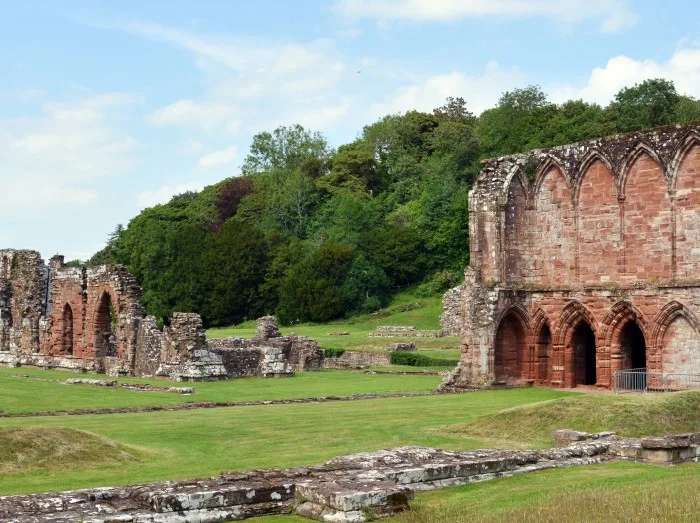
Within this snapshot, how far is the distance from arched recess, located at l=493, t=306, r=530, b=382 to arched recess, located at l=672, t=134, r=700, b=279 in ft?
17.5

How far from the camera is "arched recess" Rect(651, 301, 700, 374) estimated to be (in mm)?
27922

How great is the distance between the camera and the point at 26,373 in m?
36.8

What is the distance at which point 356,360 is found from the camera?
43.8 meters

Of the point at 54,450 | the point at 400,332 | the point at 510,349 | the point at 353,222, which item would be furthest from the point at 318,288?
the point at 54,450

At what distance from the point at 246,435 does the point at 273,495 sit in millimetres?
7620

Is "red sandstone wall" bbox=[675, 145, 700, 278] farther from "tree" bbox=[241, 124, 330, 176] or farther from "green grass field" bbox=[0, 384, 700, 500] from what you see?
"tree" bbox=[241, 124, 330, 176]

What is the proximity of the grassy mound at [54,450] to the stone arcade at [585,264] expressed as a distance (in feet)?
55.0

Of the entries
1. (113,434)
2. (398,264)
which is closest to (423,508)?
(113,434)

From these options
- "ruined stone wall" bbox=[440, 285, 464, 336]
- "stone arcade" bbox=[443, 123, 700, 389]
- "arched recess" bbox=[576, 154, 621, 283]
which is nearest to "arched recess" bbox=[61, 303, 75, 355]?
"ruined stone wall" bbox=[440, 285, 464, 336]

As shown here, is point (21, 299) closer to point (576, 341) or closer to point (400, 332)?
point (400, 332)

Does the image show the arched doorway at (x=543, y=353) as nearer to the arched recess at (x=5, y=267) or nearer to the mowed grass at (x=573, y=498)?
the mowed grass at (x=573, y=498)

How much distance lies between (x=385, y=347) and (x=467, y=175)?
35219mm

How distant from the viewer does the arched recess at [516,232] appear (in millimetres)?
31922

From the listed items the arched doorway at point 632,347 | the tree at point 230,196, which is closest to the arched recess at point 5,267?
the arched doorway at point 632,347
